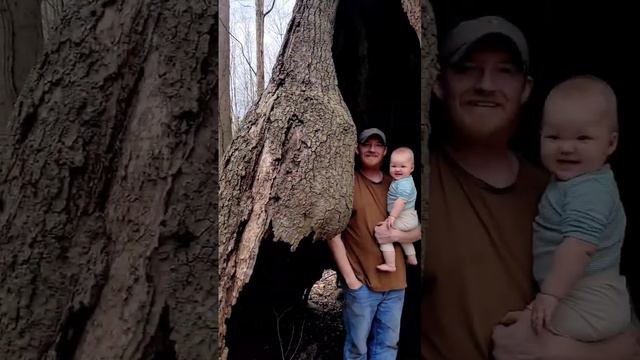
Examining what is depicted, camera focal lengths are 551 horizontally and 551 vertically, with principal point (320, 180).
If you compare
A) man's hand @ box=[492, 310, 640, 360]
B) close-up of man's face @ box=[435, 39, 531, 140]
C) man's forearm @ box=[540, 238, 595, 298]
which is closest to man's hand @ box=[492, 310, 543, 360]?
man's hand @ box=[492, 310, 640, 360]

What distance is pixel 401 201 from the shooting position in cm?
200

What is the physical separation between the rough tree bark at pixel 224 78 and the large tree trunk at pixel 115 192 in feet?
0.13

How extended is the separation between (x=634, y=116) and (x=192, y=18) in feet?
5.26

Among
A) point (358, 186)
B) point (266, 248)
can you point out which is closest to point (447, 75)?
point (358, 186)

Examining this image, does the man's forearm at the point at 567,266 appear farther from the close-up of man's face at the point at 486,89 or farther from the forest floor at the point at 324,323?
the forest floor at the point at 324,323

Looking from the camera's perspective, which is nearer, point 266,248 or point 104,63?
point 104,63

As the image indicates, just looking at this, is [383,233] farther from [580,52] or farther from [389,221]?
[580,52]

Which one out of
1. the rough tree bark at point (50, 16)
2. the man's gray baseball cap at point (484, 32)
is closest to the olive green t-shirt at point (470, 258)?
the man's gray baseball cap at point (484, 32)

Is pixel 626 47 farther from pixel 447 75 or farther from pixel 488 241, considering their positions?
pixel 488 241

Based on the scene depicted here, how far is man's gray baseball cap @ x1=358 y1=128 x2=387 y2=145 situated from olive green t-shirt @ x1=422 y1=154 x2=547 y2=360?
214 millimetres

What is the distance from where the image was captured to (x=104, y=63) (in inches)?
75.5

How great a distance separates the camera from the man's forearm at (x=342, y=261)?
204 centimetres

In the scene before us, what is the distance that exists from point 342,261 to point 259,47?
877 mm

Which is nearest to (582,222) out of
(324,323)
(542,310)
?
(542,310)
